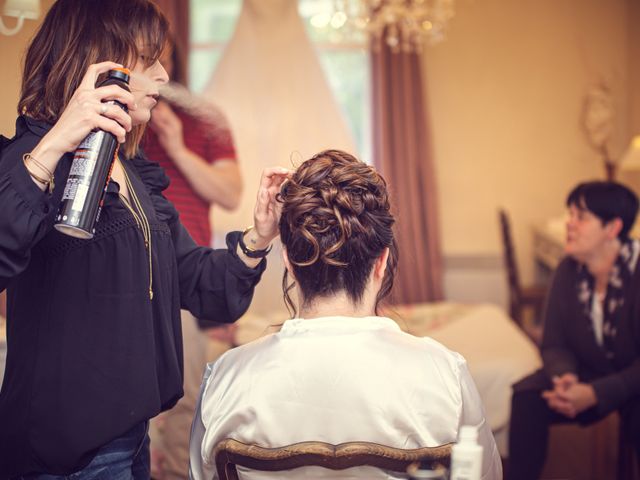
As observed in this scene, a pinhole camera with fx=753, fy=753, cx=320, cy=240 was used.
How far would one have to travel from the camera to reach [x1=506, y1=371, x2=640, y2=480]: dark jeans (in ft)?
7.09

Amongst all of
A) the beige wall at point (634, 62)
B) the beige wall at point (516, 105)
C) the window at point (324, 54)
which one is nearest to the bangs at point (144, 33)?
the window at point (324, 54)

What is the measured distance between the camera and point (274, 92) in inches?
147

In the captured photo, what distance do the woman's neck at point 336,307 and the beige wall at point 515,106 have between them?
10.4 feet

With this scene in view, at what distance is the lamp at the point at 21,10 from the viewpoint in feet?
4.82

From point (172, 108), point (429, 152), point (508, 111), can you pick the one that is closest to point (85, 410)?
point (172, 108)

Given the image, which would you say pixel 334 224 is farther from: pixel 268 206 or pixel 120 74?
pixel 120 74

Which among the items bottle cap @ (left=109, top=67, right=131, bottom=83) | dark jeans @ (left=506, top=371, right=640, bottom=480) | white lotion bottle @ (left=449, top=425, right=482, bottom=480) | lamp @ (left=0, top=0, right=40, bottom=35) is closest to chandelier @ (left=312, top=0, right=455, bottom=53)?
dark jeans @ (left=506, top=371, right=640, bottom=480)

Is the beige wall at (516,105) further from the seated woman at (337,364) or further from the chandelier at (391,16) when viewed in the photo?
the seated woman at (337,364)

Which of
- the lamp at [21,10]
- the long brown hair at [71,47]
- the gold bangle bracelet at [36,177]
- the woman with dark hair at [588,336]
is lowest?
the woman with dark hair at [588,336]

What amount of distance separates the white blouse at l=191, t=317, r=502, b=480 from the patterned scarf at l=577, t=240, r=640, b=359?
44.2 inches

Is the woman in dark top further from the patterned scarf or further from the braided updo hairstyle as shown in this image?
the patterned scarf

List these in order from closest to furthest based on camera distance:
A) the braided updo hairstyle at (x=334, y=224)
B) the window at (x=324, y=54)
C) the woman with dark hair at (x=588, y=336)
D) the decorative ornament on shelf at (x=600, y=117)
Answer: the braided updo hairstyle at (x=334, y=224), the woman with dark hair at (x=588, y=336), the window at (x=324, y=54), the decorative ornament on shelf at (x=600, y=117)

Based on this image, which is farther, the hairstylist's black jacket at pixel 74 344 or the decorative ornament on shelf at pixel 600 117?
the decorative ornament on shelf at pixel 600 117

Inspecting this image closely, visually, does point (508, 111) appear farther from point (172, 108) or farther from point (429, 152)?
point (172, 108)
